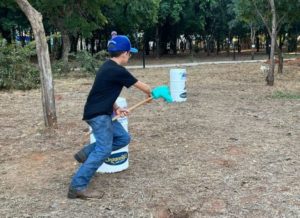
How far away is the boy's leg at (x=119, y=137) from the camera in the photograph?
17.5 ft

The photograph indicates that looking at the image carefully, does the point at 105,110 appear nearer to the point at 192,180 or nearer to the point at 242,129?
the point at 192,180

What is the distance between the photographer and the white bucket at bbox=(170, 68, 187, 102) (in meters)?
11.7

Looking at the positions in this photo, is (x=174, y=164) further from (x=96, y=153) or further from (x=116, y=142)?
(x=96, y=153)

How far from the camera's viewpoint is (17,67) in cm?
1562

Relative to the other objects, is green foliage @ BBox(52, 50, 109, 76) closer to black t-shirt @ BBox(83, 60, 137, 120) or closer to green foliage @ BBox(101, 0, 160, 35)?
green foliage @ BBox(101, 0, 160, 35)

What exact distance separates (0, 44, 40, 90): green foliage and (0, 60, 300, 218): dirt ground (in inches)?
157

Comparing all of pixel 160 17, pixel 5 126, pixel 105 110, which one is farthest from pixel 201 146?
pixel 160 17

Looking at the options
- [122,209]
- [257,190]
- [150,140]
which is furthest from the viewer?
[150,140]

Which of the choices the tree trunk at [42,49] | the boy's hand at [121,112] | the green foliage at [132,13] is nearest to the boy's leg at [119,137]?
the boy's hand at [121,112]

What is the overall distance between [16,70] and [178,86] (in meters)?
6.10

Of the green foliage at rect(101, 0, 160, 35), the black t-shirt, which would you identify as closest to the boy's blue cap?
the black t-shirt

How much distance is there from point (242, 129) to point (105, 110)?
379 centimetres

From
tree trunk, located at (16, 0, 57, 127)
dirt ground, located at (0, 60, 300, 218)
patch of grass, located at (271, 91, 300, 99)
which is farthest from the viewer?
patch of grass, located at (271, 91, 300, 99)

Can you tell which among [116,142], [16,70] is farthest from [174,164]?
[16,70]
